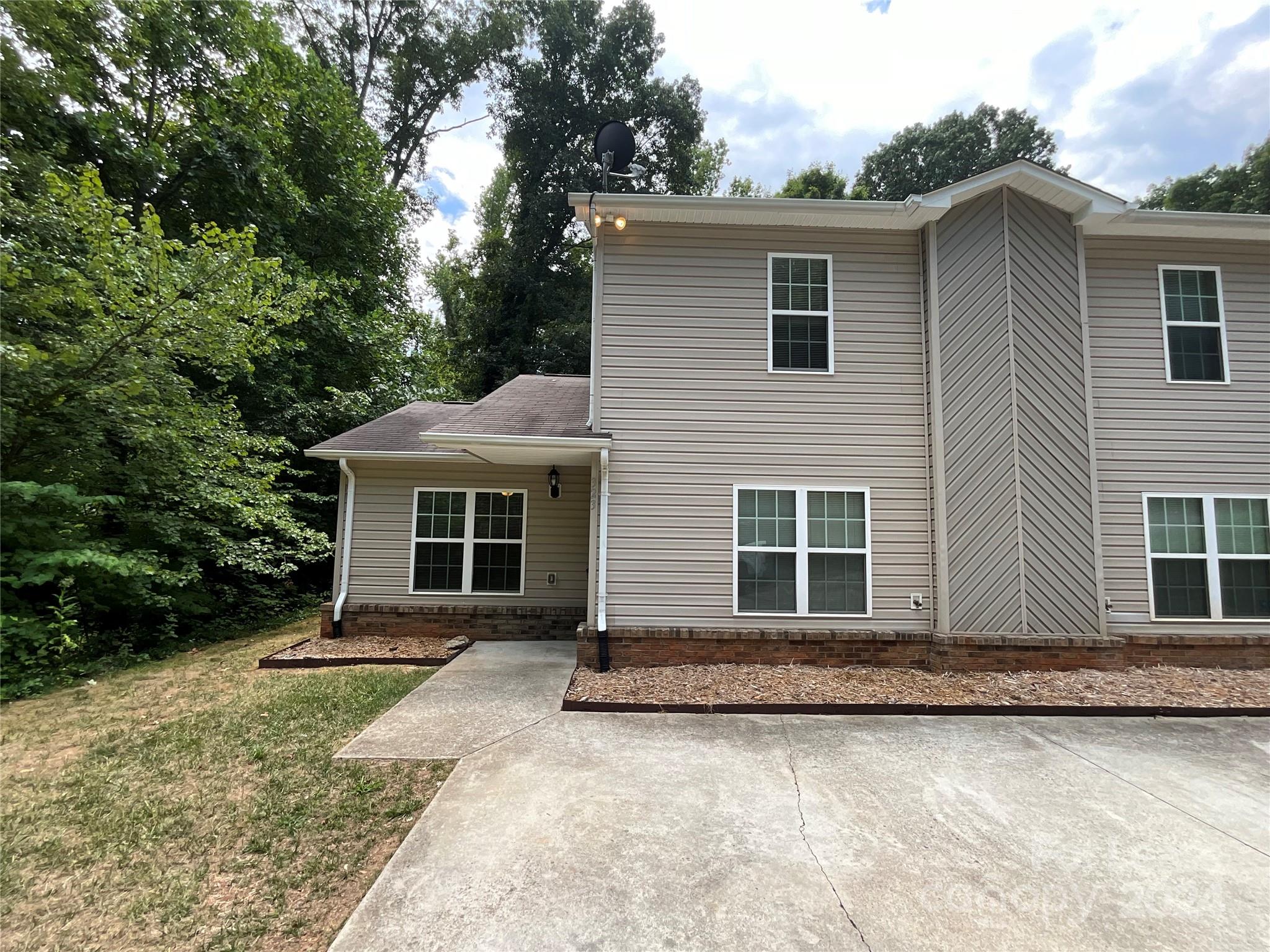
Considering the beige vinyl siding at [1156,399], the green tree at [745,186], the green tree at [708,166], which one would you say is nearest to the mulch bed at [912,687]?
the beige vinyl siding at [1156,399]

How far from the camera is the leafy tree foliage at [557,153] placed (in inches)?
720

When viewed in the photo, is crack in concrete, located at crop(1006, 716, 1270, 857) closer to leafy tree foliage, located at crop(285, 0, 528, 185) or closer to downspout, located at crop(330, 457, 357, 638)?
downspout, located at crop(330, 457, 357, 638)

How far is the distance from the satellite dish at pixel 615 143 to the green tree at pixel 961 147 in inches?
734

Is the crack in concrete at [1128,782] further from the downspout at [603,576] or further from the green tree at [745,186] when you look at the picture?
the green tree at [745,186]

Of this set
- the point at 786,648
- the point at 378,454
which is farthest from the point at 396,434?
the point at 786,648

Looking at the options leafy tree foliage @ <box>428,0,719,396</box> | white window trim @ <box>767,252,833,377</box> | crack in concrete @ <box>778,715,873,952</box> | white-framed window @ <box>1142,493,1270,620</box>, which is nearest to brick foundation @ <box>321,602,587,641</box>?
crack in concrete @ <box>778,715,873,952</box>

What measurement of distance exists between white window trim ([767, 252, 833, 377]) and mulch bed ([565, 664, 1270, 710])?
3244mm

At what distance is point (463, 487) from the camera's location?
7871mm

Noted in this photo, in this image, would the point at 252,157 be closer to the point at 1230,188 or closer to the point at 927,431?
the point at 927,431

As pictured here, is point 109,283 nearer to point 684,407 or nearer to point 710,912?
point 684,407

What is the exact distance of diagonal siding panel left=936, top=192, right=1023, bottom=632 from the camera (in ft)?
18.5

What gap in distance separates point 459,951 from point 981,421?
6.27 meters

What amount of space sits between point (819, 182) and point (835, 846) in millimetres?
23937

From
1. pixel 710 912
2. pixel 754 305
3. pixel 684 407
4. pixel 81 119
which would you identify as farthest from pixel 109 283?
pixel 710 912
